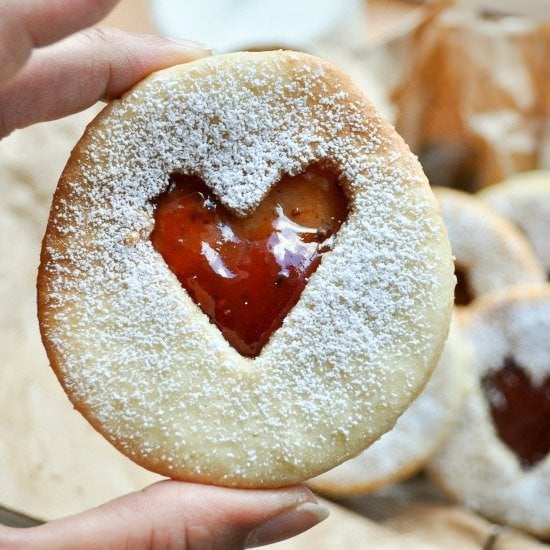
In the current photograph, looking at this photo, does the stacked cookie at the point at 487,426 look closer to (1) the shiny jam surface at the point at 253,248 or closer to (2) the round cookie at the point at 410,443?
(2) the round cookie at the point at 410,443

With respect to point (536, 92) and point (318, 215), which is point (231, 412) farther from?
point (536, 92)

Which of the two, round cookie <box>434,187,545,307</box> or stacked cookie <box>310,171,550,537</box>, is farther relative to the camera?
round cookie <box>434,187,545,307</box>

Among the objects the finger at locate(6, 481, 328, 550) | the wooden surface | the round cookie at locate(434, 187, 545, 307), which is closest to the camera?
the finger at locate(6, 481, 328, 550)

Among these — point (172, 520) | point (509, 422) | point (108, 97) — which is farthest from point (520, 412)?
point (108, 97)

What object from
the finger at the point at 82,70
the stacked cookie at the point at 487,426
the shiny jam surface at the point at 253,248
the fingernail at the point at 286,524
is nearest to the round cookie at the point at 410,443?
the stacked cookie at the point at 487,426

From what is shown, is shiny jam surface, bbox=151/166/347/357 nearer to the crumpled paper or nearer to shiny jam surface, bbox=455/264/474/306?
shiny jam surface, bbox=455/264/474/306

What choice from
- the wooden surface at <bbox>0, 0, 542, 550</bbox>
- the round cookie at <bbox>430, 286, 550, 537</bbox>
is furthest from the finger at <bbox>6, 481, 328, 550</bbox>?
the round cookie at <bbox>430, 286, 550, 537</bbox>

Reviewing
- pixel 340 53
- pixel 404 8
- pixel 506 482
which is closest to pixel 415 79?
pixel 340 53
